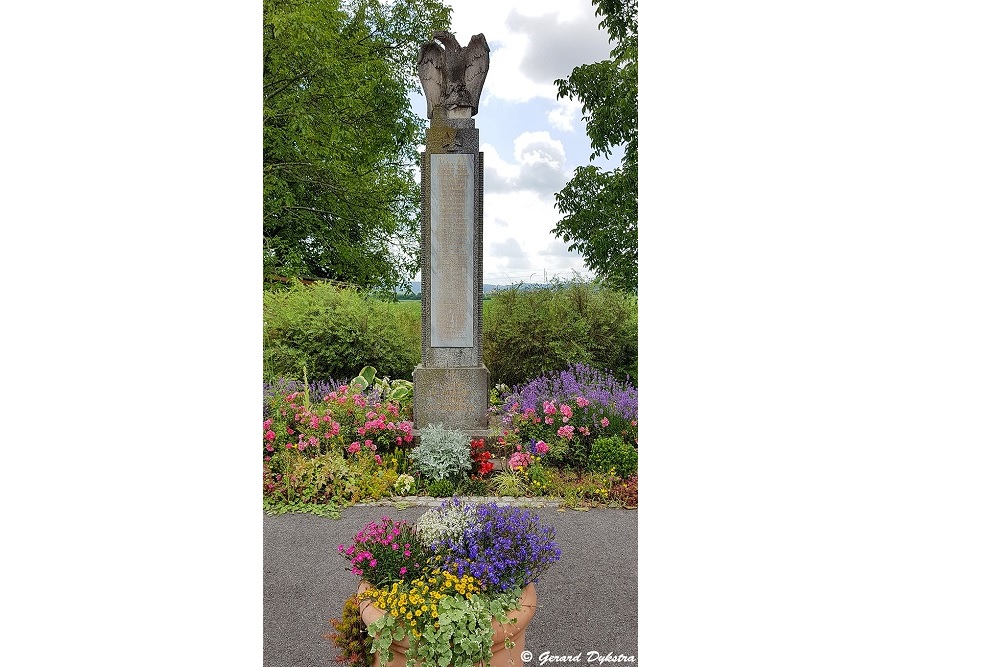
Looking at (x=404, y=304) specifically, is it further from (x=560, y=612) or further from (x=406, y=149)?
(x=560, y=612)

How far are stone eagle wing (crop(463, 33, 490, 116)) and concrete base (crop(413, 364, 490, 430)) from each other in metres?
2.35

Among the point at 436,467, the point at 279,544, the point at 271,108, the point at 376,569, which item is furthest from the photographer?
the point at 271,108

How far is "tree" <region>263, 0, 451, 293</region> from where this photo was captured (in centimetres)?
962

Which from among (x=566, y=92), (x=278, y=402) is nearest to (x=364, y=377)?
(x=278, y=402)

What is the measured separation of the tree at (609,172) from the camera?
6.97m

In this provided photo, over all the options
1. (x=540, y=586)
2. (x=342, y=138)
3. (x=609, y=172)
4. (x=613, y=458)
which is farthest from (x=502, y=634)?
(x=342, y=138)

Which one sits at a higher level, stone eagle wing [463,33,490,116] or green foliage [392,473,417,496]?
stone eagle wing [463,33,490,116]

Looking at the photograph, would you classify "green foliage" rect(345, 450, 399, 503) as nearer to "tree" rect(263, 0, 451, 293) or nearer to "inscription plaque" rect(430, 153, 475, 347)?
"inscription plaque" rect(430, 153, 475, 347)

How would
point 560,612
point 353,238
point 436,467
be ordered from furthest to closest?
point 353,238, point 436,467, point 560,612

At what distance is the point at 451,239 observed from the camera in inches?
211

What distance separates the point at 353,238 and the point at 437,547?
9168 mm

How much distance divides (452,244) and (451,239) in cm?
4

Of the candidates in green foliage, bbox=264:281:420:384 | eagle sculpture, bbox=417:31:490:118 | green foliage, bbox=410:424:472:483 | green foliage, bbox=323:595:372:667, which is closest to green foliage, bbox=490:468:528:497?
green foliage, bbox=410:424:472:483

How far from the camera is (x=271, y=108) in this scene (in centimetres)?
963
